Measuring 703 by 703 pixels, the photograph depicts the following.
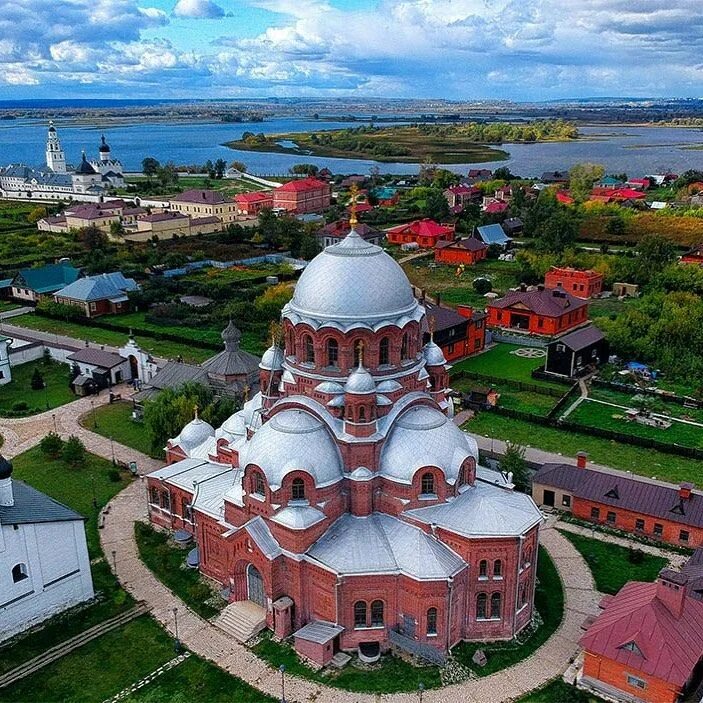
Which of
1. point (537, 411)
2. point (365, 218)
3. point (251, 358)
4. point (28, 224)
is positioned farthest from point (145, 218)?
point (537, 411)

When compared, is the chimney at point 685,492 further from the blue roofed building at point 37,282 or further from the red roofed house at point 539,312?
the blue roofed building at point 37,282

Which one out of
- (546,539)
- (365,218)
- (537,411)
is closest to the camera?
(546,539)

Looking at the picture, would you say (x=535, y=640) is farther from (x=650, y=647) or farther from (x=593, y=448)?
(x=593, y=448)

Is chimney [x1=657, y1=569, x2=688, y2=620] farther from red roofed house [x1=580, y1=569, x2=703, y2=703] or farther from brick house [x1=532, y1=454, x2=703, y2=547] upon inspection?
brick house [x1=532, y1=454, x2=703, y2=547]

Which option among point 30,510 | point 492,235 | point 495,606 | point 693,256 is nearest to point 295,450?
point 495,606

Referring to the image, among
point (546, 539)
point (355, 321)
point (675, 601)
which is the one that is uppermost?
point (355, 321)

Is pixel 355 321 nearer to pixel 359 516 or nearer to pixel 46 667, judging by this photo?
pixel 359 516
